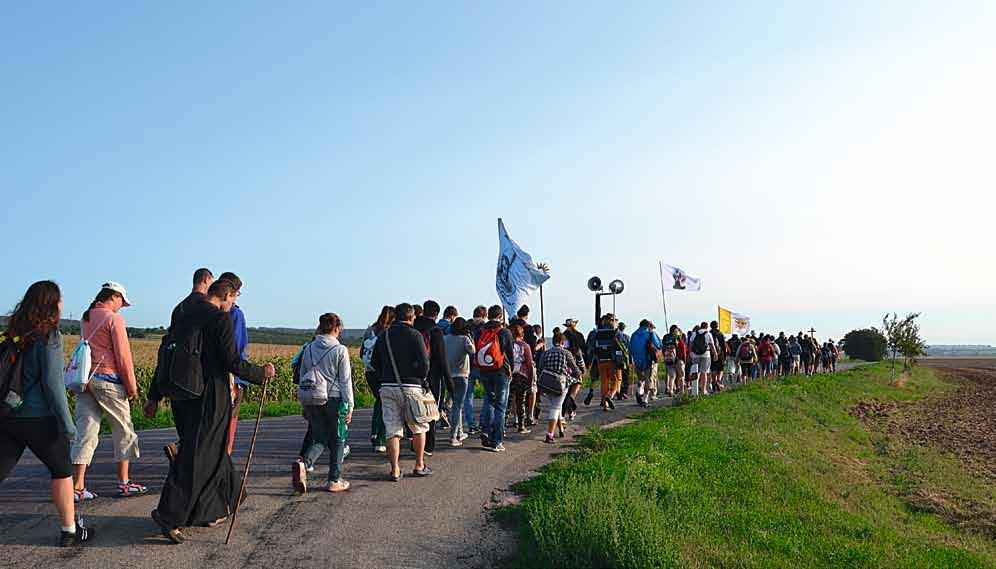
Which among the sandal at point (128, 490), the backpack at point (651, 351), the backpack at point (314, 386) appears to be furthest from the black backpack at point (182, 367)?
the backpack at point (651, 351)

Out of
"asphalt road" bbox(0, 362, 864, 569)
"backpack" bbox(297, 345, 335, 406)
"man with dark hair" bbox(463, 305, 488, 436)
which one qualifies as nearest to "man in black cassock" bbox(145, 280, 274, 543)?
"asphalt road" bbox(0, 362, 864, 569)

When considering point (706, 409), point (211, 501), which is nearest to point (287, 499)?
point (211, 501)

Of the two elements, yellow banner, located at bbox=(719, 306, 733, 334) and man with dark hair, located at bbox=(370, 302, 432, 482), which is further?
yellow banner, located at bbox=(719, 306, 733, 334)

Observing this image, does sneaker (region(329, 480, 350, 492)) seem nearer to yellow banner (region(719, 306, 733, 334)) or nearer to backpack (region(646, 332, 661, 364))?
backpack (region(646, 332, 661, 364))

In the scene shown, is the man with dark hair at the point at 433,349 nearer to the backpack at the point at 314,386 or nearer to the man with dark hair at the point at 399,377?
the man with dark hair at the point at 399,377

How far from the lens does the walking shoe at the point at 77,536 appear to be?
6293mm

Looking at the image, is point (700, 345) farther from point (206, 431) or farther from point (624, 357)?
point (206, 431)

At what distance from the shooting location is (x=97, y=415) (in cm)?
759

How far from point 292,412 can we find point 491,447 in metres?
8.76

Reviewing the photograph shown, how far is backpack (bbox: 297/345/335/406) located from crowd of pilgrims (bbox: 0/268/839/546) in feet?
0.04

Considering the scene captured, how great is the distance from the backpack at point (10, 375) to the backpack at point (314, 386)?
2692 mm

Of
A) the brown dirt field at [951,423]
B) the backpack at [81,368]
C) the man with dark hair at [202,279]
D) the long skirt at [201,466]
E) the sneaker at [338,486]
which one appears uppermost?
the man with dark hair at [202,279]

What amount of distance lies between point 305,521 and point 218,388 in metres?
1.44

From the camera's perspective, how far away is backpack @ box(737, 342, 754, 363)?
2692cm
